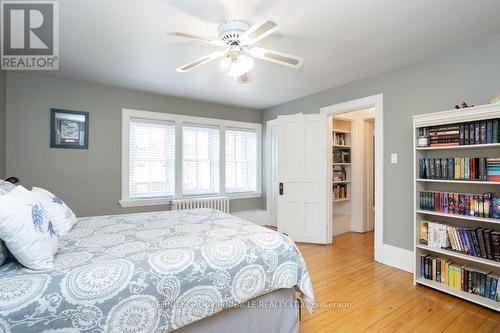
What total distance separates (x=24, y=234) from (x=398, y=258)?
3.58 meters

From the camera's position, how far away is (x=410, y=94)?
2955 millimetres

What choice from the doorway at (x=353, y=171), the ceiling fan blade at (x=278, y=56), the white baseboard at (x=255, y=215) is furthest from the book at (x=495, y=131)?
the white baseboard at (x=255, y=215)

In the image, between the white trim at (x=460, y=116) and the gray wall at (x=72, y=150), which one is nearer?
the white trim at (x=460, y=116)

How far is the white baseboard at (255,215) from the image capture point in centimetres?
499

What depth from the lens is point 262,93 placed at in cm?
414

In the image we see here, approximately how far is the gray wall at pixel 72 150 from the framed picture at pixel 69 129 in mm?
63

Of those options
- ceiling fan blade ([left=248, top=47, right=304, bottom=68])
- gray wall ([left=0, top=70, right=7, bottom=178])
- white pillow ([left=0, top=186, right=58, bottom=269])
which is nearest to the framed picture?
gray wall ([left=0, top=70, right=7, bottom=178])

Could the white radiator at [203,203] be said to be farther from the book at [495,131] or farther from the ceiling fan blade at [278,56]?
the book at [495,131]

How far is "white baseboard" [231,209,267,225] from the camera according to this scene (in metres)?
4.99

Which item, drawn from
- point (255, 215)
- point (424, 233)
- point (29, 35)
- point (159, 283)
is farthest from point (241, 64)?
point (255, 215)

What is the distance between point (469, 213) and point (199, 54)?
122 inches

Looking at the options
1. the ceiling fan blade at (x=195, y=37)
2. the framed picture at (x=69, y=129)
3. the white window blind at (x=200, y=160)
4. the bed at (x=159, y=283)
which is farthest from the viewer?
the white window blind at (x=200, y=160)

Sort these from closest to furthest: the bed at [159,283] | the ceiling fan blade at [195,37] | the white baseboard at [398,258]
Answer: the bed at [159,283] < the ceiling fan blade at [195,37] < the white baseboard at [398,258]

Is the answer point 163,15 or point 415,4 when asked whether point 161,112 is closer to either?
point 163,15
